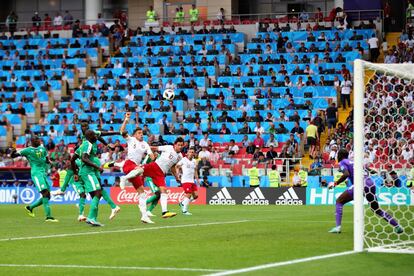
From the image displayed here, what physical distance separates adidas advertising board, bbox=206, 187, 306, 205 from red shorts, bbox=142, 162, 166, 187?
519 inches

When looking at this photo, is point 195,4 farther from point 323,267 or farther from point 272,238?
point 323,267

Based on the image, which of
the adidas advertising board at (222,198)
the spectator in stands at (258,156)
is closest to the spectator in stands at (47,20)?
the spectator in stands at (258,156)

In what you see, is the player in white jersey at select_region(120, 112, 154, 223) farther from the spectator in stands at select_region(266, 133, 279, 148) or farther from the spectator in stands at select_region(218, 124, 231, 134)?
the spectator in stands at select_region(218, 124, 231, 134)

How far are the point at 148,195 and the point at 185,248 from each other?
884 inches

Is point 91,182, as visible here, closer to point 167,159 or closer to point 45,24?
point 167,159

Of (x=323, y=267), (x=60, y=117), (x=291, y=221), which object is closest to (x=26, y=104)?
(x=60, y=117)

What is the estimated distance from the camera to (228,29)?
171 ft

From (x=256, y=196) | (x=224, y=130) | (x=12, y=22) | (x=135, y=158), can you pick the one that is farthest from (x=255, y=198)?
(x=12, y=22)

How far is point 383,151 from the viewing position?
69.9ft

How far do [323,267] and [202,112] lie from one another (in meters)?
32.5

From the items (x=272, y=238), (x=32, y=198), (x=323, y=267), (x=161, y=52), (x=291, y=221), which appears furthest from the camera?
(x=161, y=52)

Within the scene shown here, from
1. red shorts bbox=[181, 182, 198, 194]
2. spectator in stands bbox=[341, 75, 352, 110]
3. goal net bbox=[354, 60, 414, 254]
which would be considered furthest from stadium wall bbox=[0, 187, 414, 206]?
red shorts bbox=[181, 182, 198, 194]

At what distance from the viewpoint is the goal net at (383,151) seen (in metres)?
14.7

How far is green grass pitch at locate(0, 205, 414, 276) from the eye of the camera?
1245 cm
